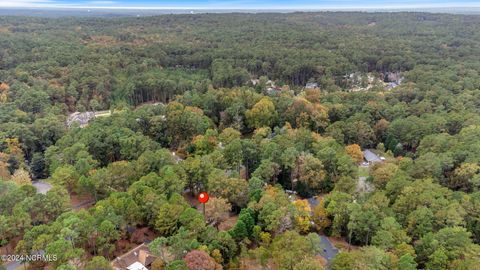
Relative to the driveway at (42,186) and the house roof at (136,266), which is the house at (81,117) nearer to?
the driveway at (42,186)

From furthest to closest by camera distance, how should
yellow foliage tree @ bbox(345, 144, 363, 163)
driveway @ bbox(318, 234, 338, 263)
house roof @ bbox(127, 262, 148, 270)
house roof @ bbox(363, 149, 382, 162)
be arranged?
house roof @ bbox(363, 149, 382, 162), yellow foliage tree @ bbox(345, 144, 363, 163), driveway @ bbox(318, 234, 338, 263), house roof @ bbox(127, 262, 148, 270)

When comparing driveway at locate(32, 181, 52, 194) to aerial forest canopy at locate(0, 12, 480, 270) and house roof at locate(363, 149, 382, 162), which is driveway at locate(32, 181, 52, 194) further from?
house roof at locate(363, 149, 382, 162)

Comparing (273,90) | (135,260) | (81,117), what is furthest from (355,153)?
(81,117)

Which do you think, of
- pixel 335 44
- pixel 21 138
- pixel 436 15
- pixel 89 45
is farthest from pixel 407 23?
pixel 21 138

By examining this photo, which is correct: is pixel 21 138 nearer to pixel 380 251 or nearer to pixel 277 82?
pixel 380 251

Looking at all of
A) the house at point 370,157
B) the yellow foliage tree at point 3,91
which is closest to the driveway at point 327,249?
the house at point 370,157

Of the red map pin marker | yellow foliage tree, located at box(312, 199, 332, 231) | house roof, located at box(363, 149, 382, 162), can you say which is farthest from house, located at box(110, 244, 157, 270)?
house roof, located at box(363, 149, 382, 162)

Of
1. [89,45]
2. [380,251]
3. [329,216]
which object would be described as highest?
[89,45]
